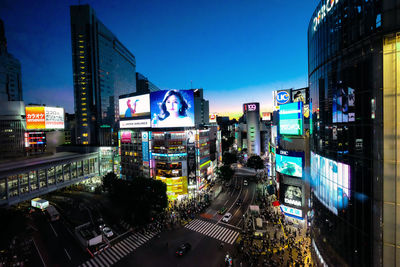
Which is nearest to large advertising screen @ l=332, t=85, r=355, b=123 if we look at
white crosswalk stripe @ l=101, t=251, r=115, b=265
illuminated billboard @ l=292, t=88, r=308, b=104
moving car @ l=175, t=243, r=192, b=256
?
moving car @ l=175, t=243, r=192, b=256

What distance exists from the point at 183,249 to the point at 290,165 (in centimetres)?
2062

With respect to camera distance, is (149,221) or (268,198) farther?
(268,198)

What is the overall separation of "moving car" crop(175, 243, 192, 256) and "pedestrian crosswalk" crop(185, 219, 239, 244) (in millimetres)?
4685

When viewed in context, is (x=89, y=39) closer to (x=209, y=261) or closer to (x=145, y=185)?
(x=145, y=185)

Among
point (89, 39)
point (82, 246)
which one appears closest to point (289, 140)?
point (82, 246)

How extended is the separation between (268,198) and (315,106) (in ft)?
98.6

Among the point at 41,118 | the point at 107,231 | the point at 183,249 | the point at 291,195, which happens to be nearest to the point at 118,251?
the point at 107,231

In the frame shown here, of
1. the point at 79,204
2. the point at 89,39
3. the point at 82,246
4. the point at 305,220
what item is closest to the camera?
the point at 82,246

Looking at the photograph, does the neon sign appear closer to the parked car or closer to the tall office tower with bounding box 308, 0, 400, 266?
the tall office tower with bounding box 308, 0, 400, 266

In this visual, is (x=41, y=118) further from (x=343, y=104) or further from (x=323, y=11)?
(x=343, y=104)

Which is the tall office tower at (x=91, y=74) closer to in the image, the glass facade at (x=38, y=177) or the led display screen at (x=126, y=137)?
the led display screen at (x=126, y=137)

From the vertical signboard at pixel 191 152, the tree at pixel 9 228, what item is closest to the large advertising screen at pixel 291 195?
the vertical signboard at pixel 191 152

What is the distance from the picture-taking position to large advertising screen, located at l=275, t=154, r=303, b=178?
2698 cm

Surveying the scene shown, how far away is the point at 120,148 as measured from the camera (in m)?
53.1
